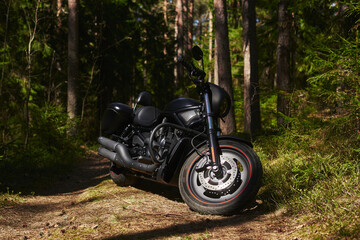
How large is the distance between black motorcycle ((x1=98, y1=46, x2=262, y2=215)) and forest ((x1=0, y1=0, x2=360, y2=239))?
55cm

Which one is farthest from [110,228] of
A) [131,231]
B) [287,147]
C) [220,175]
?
[287,147]

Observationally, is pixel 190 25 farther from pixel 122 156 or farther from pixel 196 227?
pixel 196 227

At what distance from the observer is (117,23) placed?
51.9ft

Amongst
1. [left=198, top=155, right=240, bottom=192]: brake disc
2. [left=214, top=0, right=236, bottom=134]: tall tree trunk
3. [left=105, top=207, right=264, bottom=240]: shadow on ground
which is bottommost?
[left=105, top=207, right=264, bottom=240]: shadow on ground

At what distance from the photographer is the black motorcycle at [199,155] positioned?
12.4 ft

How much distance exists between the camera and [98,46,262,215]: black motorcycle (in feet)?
12.4

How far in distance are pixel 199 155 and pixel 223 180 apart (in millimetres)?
454

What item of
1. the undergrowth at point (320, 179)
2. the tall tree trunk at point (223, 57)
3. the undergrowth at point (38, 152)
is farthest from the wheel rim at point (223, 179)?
the tall tree trunk at point (223, 57)

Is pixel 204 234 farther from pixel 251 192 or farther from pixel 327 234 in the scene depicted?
pixel 327 234

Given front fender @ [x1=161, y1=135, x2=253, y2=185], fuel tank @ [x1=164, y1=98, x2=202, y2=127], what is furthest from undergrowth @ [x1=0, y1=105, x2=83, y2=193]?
fuel tank @ [x1=164, y1=98, x2=202, y2=127]

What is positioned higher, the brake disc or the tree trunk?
the tree trunk

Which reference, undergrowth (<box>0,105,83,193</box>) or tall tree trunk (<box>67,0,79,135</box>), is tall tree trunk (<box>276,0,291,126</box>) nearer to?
undergrowth (<box>0,105,83,193</box>)

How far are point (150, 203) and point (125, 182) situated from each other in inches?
48.8

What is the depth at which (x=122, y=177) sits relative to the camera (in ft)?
18.1
